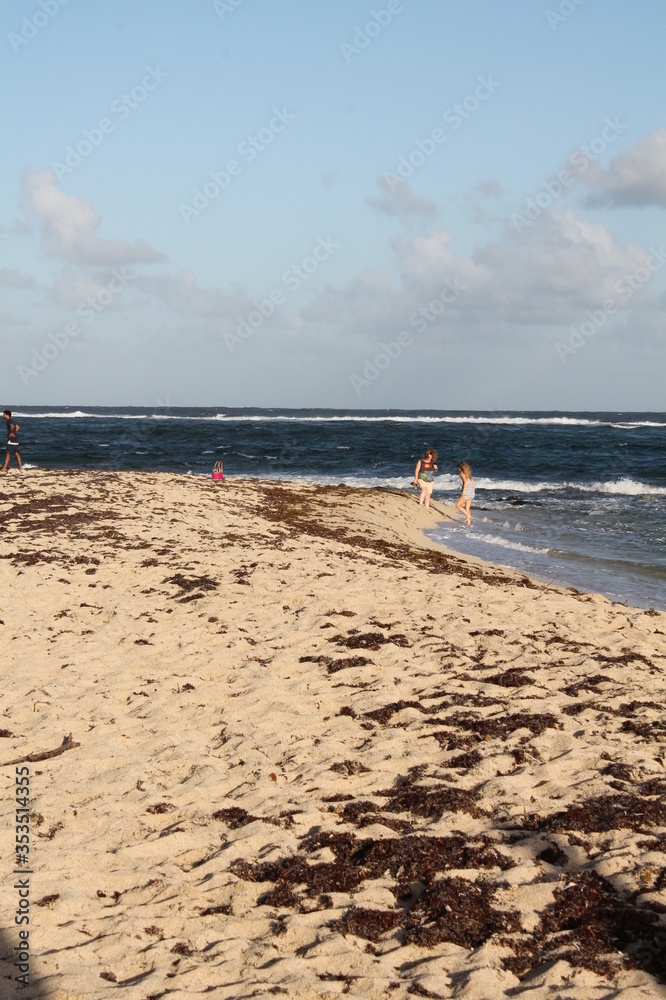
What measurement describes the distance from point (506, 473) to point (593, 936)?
3270 cm

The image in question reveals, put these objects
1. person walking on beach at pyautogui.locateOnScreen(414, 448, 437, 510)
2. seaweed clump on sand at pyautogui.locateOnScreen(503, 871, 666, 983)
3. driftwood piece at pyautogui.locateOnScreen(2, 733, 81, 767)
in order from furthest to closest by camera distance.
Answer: person walking on beach at pyautogui.locateOnScreen(414, 448, 437, 510) < driftwood piece at pyautogui.locateOnScreen(2, 733, 81, 767) < seaweed clump on sand at pyautogui.locateOnScreen(503, 871, 666, 983)

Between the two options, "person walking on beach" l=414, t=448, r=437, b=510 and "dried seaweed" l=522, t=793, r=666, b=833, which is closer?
"dried seaweed" l=522, t=793, r=666, b=833

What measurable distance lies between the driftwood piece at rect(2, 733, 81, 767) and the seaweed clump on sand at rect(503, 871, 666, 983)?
3444 mm

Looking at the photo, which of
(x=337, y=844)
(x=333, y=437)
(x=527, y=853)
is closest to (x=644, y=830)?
(x=527, y=853)

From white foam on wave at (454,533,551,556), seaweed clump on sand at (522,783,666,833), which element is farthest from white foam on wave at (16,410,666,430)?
seaweed clump on sand at (522,783,666,833)

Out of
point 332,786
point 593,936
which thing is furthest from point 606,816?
point 332,786

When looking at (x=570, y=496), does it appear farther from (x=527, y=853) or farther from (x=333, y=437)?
(x=333, y=437)

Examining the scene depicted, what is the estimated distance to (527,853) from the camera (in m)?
4.27

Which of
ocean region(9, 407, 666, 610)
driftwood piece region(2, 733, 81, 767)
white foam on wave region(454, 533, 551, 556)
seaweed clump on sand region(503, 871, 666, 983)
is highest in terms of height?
ocean region(9, 407, 666, 610)

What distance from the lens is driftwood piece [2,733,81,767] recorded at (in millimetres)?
5410

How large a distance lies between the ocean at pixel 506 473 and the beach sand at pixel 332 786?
572cm

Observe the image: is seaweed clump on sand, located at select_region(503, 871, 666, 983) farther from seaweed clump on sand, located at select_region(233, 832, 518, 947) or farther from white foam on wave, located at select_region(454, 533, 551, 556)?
white foam on wave, located at select_region(454, 533, 551, 556)

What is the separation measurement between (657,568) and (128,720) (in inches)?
466

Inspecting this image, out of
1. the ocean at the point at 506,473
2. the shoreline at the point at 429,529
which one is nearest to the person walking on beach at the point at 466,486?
the ocean at the point at 506,473
